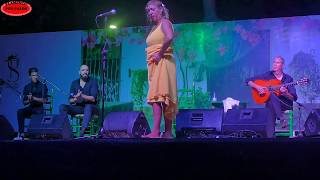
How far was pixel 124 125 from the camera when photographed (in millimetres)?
4746

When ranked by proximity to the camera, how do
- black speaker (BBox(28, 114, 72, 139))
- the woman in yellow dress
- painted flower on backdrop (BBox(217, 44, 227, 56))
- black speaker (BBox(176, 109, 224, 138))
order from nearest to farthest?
the woman in yellow dress
black speaker (BBox(176, 109, 224, 138))
black speaker (BBox(28, 114, 72, 139))
painted flower on backdrop (BBox(217, 44, 227, 56))

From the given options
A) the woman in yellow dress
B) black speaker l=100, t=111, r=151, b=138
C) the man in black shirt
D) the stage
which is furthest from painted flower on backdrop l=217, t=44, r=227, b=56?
the stage

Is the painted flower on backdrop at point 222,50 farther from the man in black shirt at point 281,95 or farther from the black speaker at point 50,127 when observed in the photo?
the black speaker at point 50,127

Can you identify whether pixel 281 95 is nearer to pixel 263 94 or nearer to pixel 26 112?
pixel 263 94

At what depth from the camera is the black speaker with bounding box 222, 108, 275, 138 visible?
4422mm

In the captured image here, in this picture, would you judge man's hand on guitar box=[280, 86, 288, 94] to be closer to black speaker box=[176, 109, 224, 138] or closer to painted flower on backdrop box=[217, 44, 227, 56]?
painted flower on backdrop box=[217, 44, 227, 56]

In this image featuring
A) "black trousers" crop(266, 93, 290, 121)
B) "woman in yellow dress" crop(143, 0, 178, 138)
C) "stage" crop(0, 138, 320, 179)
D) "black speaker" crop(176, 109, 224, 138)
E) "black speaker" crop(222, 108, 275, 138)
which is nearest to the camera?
"stage" crop(0, 138, 320, 179)

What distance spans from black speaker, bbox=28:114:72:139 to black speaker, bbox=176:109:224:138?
1317mm

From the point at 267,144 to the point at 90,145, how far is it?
579 millimetres

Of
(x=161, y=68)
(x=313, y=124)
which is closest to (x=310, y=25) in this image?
(x=313, y=124)

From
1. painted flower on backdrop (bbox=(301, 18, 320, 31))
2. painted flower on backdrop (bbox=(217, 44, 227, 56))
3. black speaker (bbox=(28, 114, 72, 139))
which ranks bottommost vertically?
black speaker (bbox=(28, 114, 72, 139))

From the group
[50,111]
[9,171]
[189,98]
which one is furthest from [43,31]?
[9,171]

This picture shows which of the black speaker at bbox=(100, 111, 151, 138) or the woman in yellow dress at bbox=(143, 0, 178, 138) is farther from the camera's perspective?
the black speaker at bbox=(100, 111, 151, 138)

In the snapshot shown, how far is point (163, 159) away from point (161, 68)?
2478 mm
